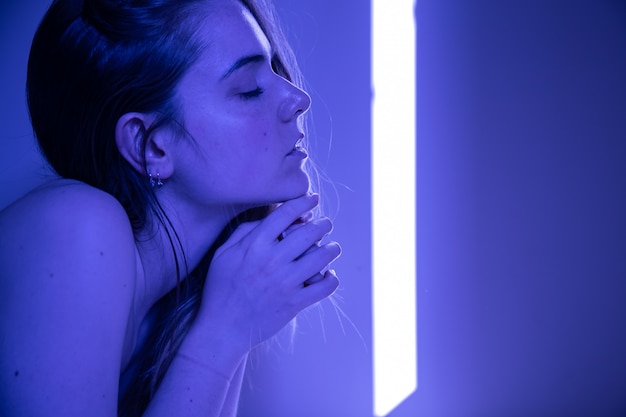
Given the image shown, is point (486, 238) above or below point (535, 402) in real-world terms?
above

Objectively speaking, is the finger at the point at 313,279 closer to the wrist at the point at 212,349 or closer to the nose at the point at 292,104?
the wrist at the point at 212,349

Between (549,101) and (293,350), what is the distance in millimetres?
868

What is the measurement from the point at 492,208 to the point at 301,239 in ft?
1.92

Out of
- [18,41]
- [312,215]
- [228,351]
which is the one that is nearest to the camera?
[228,351]

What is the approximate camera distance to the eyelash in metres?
0.78

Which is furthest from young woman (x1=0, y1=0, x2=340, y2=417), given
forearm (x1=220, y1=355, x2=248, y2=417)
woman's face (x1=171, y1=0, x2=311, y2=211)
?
forearm (x1=220, y1=355, x2=248, y2=417)

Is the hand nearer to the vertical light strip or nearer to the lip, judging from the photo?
the lip

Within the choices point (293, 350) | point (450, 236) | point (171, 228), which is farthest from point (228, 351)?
point (450, 236)

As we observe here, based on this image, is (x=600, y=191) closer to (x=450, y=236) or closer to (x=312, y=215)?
(x=450, y=236)

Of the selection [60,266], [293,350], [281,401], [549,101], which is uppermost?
[549,101]

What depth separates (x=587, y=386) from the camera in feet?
4.04

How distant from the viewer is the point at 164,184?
82cm

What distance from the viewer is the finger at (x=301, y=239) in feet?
2.68

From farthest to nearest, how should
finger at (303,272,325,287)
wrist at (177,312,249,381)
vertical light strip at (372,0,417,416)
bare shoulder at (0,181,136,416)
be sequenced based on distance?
1. vertical light strip at (372,0,417,416)
2. finger at (303,272,325,287)
3. wrist at (177,312,249,381)
4. bare shoulder at (0,181,136,416)
